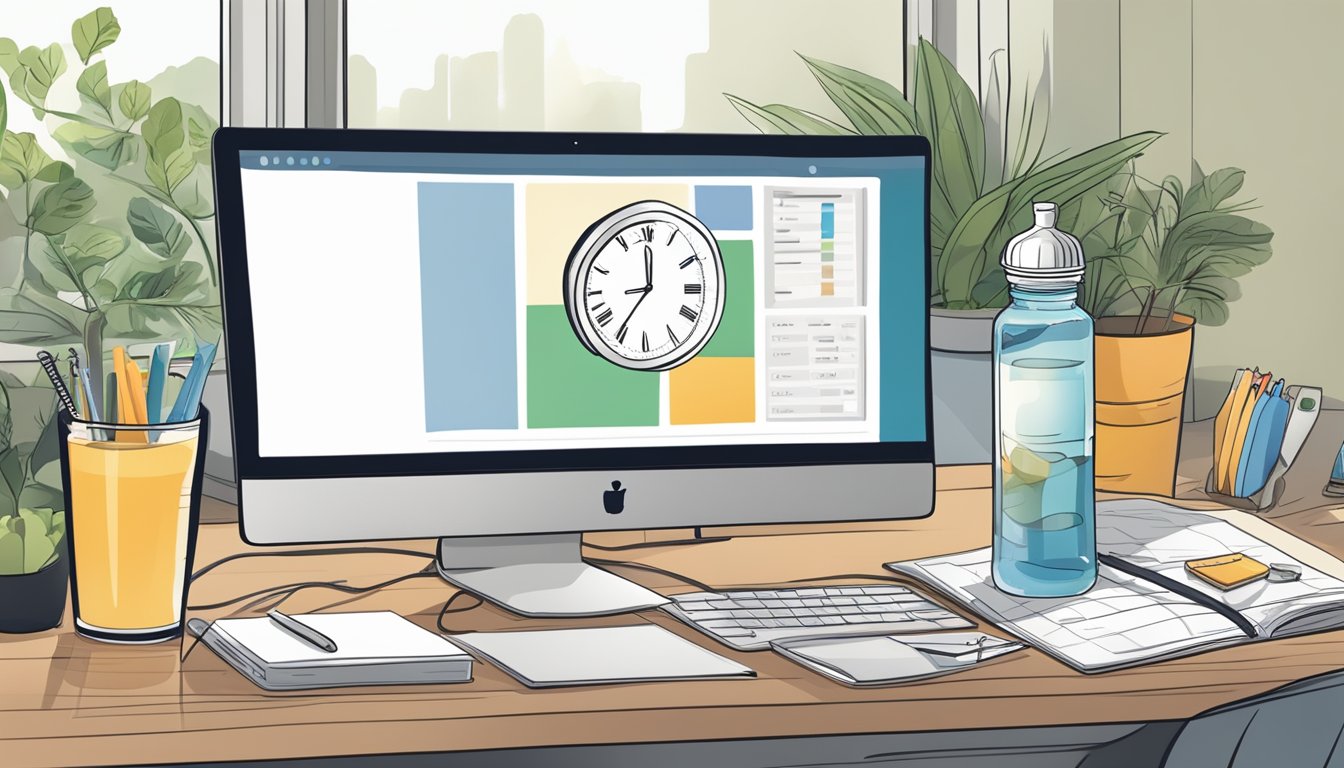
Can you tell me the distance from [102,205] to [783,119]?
0.92 meters

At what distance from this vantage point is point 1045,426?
1.16m

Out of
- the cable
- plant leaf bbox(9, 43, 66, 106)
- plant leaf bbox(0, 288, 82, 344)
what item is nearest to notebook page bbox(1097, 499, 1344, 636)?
the cable

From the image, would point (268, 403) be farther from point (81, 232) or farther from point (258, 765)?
point (81, 232)

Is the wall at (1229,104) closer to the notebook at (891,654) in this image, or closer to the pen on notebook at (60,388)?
the notebook at (891,654)

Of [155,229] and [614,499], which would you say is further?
[155,229]

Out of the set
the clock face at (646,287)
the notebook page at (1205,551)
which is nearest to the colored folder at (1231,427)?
the notebook page at (1205,551)

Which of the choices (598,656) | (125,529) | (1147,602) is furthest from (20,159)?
(1147,602)

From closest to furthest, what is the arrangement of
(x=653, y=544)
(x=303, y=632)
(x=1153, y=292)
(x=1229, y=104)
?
(x=303, y=632)
(x=653, y=544)
(x=1153, y=292)
(x=1229, y=104)

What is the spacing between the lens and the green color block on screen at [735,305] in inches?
47.7

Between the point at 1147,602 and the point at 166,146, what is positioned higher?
the point at 166,146

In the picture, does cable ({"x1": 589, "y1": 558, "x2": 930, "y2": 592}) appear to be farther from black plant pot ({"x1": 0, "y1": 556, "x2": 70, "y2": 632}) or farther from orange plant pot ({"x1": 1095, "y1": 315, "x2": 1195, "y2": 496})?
black plant pot ({"x1": 0, "y1": 556, "x2": 70, "y2": 632})

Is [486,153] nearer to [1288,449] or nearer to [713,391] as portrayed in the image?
[713,391]

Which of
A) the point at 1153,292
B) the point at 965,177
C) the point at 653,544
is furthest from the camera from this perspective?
the point at 965,177

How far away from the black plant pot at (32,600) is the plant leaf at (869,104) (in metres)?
1.21
